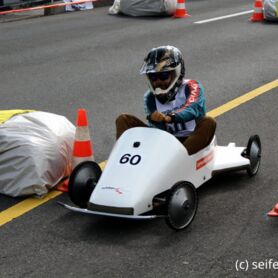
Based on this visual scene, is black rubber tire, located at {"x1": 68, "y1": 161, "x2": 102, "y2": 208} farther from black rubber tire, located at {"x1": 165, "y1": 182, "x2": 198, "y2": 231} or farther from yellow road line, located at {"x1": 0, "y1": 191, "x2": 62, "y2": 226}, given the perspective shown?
black rubber tire, located at {"x1": 165, "y1": 182, "x2": 198, "y2": 231}

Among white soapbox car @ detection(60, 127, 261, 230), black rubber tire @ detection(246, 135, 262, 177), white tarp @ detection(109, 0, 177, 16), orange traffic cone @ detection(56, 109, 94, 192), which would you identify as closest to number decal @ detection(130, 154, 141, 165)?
white soapbox car @ detection(60, 127, 261, 230)

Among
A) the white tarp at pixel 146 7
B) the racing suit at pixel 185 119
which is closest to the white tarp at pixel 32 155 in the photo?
the racing suit at pixel 185 119

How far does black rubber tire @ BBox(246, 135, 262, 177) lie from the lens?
6320 millimetres

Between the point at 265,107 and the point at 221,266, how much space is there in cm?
456

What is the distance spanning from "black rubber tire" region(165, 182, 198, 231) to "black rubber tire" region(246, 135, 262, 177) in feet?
3.88

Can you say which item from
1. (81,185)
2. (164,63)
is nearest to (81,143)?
(81,185)

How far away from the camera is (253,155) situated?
633cm

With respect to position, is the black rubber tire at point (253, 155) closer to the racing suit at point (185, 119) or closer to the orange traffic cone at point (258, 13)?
the racing suit at point (185, 119)

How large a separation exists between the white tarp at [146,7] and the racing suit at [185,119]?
1112 centimetres

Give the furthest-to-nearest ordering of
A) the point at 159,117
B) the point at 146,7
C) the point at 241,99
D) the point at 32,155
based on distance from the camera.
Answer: the point at 146,7
the point at 241,99
the point at 32,155
the point at 159,117

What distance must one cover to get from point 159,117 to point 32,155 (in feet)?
3.85

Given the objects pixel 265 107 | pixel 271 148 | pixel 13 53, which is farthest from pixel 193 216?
pixel 13 53

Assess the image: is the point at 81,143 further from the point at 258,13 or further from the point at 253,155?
the point at 258,13

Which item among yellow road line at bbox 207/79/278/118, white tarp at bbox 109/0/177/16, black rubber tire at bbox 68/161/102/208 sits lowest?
white tarp at bbox 109/0/177/16
